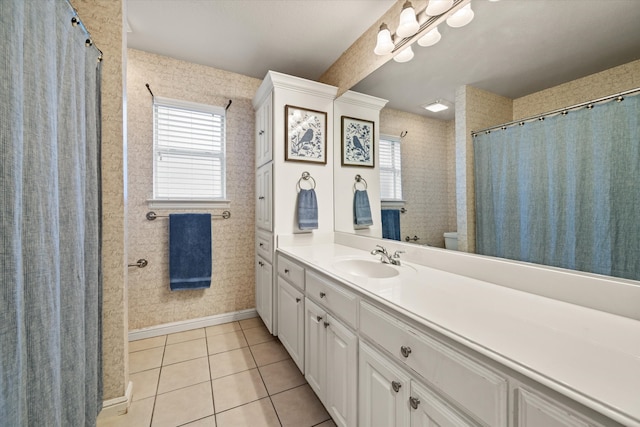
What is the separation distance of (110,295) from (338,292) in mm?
1240

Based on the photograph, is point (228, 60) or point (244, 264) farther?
point (244, 264)

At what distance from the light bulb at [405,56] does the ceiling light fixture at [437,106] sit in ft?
1.22

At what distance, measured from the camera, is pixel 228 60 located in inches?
91.1

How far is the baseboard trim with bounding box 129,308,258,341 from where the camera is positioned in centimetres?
221

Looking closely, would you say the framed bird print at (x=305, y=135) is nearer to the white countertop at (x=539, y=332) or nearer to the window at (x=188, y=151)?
the window at (x=188, y=151)

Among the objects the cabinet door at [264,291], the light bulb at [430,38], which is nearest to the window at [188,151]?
the cabinet door at [264,291]

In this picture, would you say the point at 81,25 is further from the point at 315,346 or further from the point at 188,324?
the point at 188,324

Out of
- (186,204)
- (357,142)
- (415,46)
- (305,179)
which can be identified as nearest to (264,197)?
(305,179)

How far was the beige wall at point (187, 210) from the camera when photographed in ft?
7.18

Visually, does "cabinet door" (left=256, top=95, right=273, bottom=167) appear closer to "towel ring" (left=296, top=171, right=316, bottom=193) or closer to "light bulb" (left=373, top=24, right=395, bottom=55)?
"towel ring" (left=296, top=171, right=316, bottom=193)

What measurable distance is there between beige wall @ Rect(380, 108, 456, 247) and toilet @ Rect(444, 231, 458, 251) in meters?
0.02

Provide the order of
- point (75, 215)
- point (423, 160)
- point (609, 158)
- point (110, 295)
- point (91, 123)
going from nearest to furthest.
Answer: point (609, 158) → point (75, 215) → point (91, 123) → point (110, 295) → point (423, 160)

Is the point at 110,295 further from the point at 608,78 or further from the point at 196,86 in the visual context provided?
the point at 608,78

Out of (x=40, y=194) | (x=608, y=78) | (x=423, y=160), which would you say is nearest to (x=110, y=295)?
(x=40, y=194)
